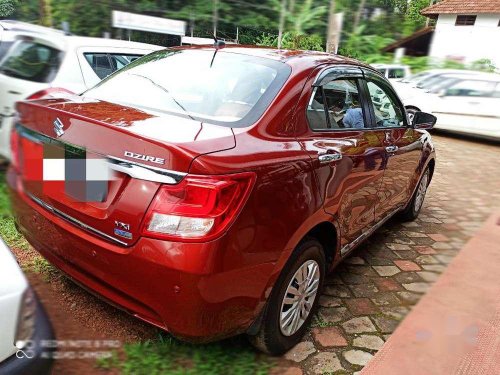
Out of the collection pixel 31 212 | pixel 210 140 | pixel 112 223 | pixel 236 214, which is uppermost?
pixel 210 140

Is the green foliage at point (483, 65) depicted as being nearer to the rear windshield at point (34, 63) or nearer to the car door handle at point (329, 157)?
the car door handle at point (329, 157)

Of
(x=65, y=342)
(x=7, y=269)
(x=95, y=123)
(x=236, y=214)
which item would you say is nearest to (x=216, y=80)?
(x=95, y=123)

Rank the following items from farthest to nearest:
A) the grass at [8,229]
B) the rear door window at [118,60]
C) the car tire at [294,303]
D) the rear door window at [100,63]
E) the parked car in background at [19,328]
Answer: the rear door window at [118,60] < the rear door window at [100,63] < the grass at [8,229] < the car tire at [294,303] < the parked car in background at [19,328]

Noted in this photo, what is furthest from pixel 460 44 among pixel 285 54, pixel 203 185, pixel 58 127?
pixel 58 127

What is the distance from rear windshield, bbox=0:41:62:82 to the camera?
367 cm

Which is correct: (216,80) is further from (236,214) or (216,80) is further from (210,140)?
(236,214)

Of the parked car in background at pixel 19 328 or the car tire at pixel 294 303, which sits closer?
the parked car in background at pixel 19 328

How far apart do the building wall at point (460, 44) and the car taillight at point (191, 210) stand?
93 cm

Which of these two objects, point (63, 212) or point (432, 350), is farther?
point (432, 350)

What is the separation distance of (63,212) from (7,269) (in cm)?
51

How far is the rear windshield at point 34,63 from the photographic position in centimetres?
367

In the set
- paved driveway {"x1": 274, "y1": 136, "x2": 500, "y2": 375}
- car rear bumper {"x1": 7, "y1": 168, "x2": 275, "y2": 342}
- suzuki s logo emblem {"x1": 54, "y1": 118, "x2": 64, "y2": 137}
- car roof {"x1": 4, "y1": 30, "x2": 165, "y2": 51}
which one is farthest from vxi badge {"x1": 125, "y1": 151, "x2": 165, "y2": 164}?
car roof {"x1": 4, "y1": 30, "x2": 165, "y2": 51}

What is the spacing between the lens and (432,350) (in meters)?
2.25

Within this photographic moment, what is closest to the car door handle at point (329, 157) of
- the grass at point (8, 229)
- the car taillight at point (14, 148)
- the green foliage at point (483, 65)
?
the green foliage at point (483, 65)
